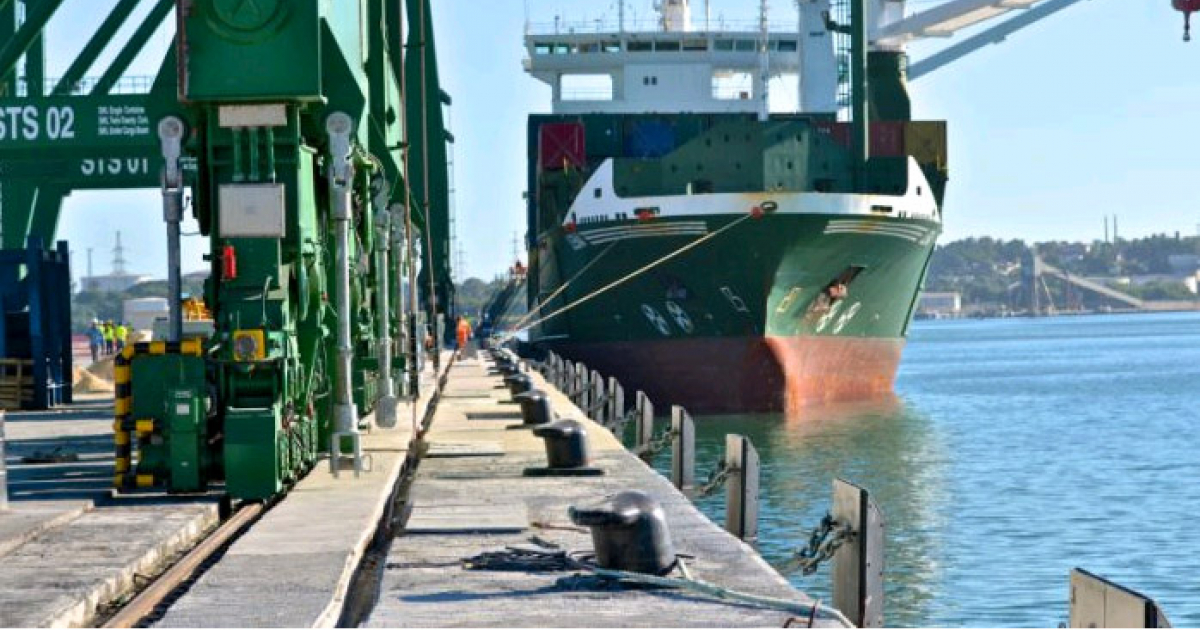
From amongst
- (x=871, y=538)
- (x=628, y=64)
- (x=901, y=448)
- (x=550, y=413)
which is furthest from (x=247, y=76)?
(x=628, y=64)

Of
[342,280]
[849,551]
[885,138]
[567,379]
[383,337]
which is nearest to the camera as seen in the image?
[849,551]

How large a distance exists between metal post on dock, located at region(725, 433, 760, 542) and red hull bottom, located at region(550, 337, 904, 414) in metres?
25.3

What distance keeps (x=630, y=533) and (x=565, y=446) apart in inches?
277

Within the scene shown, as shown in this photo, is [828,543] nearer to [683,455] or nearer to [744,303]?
[683,455]

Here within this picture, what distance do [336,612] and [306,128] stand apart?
339 inches

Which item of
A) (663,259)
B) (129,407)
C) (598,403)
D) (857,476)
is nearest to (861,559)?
(129,407)

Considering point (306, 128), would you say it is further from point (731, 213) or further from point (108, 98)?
point (731, 213)

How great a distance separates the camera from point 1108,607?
7.94 meters

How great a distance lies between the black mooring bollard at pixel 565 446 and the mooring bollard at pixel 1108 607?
29.0ft

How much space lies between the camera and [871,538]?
11.1 meters

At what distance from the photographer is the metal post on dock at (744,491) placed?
53.5 feet

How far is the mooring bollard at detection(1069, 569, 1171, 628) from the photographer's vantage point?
7.44 metres

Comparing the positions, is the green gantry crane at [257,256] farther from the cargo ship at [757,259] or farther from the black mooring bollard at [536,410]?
the cargo ship at [757,259]

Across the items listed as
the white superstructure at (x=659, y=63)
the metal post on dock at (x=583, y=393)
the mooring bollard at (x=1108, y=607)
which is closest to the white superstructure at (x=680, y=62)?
the white superstructure at (x=659, y=63)
